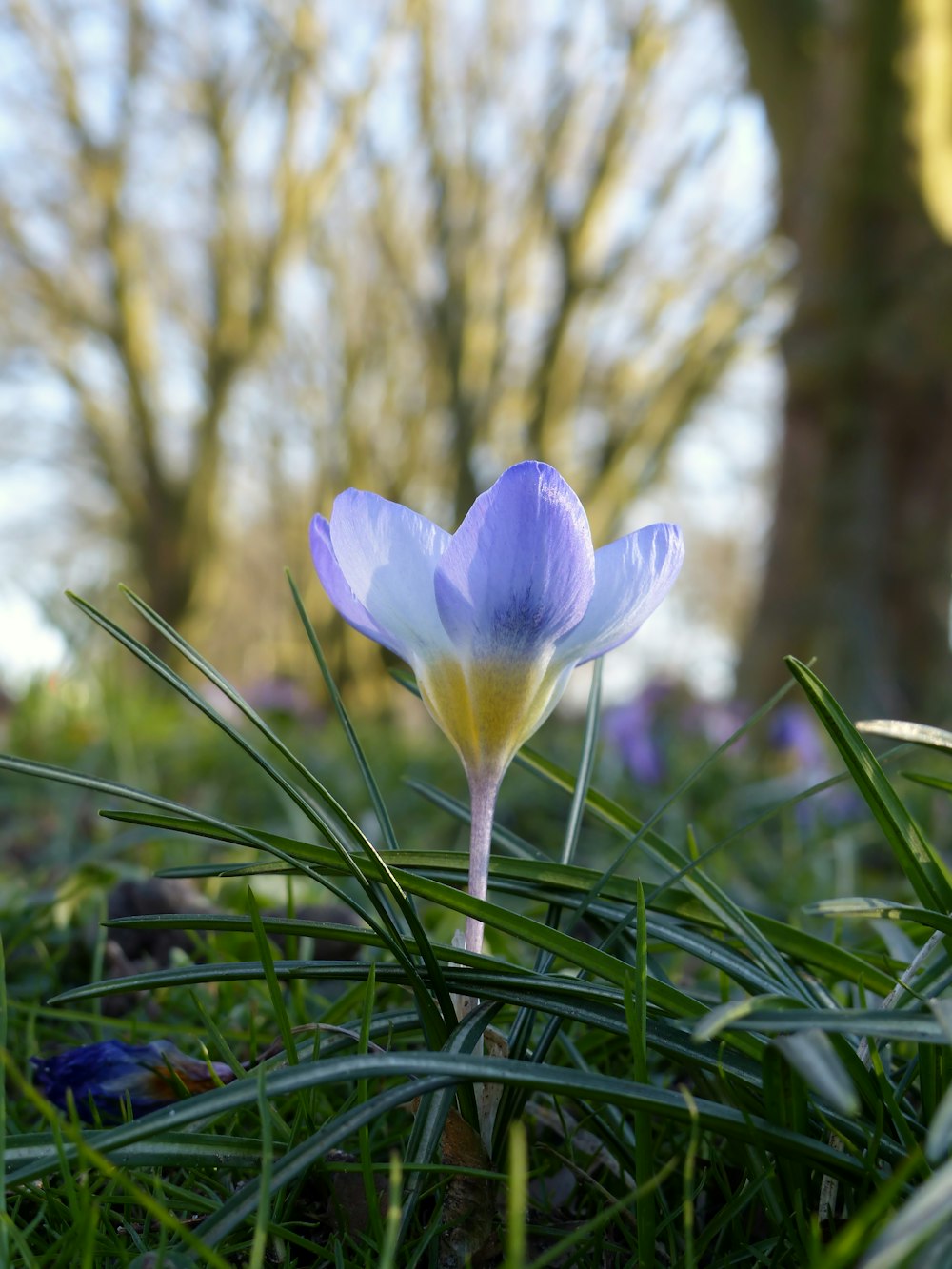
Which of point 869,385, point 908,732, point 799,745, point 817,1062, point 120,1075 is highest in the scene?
point 869,385

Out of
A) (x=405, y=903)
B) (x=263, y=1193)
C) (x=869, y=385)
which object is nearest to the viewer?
(x=263, y=1193)

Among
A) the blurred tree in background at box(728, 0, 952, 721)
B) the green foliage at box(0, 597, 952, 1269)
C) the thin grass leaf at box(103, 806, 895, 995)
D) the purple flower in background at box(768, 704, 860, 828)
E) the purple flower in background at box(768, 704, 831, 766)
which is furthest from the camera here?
the blurred tree in background at box(728, 0, 952, 721)

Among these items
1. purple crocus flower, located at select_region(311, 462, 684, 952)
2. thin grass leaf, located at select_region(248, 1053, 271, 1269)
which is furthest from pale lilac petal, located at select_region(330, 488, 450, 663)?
thin grass leaf, located at select_region(248, 1053, 271, 1269)

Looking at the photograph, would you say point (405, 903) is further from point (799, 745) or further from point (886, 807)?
point (799, 745)

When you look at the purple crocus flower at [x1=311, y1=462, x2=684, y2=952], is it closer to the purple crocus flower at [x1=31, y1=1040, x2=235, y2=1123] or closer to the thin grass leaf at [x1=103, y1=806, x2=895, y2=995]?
the thin grass leaf at [x1=103, y1=806, x2=895, y2=995]

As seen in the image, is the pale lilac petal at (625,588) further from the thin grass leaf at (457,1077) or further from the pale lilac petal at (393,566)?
the thin grass leaf at (457,1077)

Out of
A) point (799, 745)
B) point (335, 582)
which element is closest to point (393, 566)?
point (335, 582)

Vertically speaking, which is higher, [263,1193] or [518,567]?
[518,567]
